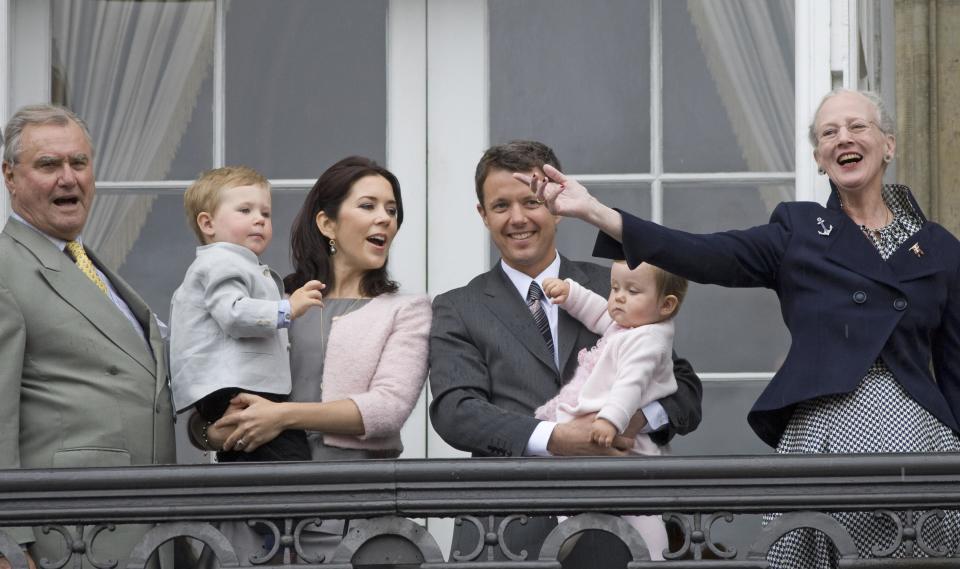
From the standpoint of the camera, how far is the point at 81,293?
18.4 ft

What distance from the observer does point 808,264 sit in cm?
548

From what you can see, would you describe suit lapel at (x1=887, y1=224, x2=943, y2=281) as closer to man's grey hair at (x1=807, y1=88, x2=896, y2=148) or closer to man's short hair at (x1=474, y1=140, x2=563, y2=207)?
man's grey hair at (x1=807, y1=88, x2=896, y2=148)

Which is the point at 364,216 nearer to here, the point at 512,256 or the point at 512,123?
the point at 512,256

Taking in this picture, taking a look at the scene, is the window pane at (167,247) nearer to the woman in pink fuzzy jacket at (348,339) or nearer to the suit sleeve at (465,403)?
the woman in pink fuzzy jacket at (348,339)

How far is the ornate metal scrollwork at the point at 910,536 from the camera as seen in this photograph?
204 inches

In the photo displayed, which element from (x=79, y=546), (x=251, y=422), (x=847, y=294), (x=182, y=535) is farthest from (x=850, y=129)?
(x=79, y=546)

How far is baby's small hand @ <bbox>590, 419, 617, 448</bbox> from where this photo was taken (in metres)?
5.55

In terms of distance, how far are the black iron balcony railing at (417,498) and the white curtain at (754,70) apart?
1.95 metres

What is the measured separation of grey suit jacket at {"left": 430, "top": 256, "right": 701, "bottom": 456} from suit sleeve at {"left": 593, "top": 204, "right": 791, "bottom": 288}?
40 centimetres

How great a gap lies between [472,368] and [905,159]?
10.6 ft

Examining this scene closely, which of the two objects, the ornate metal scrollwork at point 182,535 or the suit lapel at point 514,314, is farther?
the suit lapel at point 514,314

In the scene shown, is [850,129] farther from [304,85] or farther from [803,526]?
[304,85]

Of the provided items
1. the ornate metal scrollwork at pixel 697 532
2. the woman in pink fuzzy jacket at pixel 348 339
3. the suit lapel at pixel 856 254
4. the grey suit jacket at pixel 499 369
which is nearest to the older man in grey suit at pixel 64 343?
the woman in pink fuzzy jacket at pixel 348 339

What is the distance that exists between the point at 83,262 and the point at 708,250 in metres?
1.61
